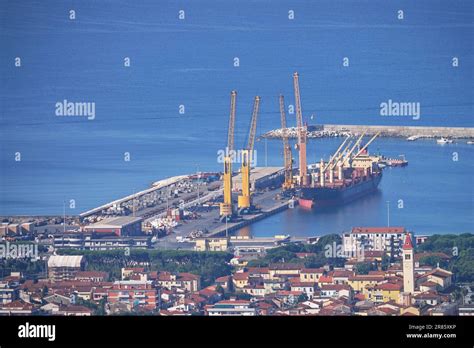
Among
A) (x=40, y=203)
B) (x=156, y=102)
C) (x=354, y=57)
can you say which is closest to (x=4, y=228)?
(x=40, y=203)

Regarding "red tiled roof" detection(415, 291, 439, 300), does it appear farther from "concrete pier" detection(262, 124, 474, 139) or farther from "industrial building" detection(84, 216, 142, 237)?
"concrete pier" detection(262, 124, 474, 139)

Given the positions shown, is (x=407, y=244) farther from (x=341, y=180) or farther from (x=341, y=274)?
(x=341, y=180)

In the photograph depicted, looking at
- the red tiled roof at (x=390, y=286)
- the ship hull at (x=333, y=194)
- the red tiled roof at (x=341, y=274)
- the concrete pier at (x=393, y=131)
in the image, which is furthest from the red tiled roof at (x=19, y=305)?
the concrete pier at (x=393, y=131)

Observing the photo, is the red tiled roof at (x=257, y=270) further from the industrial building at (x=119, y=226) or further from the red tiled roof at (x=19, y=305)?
the industrial building at (x=119, y=226)

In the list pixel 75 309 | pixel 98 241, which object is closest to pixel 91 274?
pixel 98 241
